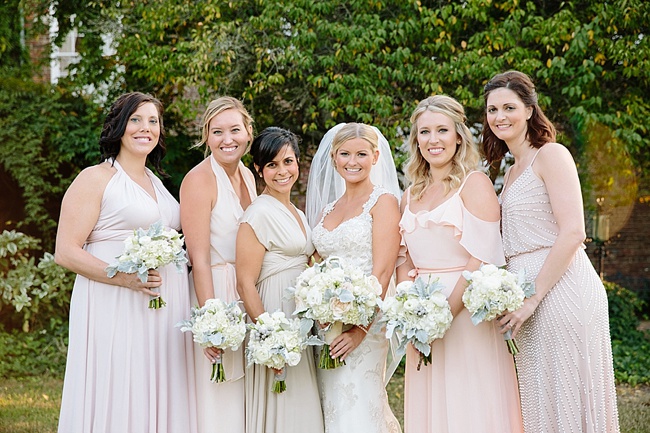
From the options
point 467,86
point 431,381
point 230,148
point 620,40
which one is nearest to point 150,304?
point 230,148

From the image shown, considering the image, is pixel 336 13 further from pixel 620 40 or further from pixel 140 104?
pixel 140 104

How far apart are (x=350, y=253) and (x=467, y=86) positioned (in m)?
5.30

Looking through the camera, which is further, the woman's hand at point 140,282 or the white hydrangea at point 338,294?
the woman's hand at point 140,282

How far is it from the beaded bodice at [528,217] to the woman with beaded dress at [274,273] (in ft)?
4.39

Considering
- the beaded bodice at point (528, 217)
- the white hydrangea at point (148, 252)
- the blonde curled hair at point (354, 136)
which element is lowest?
the white hydrangea at point (148, 252)

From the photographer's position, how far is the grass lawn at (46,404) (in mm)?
7762

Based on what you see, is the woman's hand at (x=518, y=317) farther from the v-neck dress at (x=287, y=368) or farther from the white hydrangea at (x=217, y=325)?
the white hydrangea at (x=217, y=325)

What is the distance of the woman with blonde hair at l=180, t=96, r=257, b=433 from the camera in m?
4.88

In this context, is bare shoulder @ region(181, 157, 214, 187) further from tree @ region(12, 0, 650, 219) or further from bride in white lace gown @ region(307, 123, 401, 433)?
tree @ region(12, 0, 650, 219)

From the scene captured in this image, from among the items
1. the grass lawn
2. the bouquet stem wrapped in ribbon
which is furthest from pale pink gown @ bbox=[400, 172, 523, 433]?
the grass lawn

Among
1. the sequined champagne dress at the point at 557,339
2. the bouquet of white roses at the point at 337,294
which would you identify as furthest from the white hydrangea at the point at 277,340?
the sequined champagne dress at the point at 557,339

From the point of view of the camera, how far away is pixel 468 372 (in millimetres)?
4508

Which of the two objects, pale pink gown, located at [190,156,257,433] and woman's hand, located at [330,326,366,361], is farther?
pale pink gown, located at [190,156,257,433]

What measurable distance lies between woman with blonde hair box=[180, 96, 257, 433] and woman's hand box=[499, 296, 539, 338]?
66.4 inches
